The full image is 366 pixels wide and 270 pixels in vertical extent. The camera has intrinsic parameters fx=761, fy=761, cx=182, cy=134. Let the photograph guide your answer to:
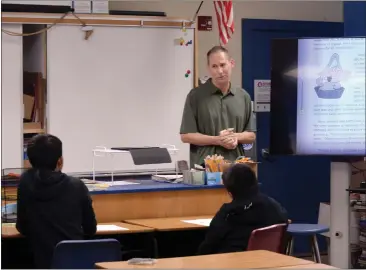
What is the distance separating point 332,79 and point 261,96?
314cm

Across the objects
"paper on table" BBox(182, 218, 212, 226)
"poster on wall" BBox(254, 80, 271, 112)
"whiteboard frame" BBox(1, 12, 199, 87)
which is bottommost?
"paper on table" BBox(182, 218, 212, 226)

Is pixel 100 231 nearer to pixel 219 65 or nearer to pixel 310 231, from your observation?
pixel 219 65

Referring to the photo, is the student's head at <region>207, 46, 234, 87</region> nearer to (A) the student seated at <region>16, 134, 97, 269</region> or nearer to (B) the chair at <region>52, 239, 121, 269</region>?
(A) the student seated at <region>16, 134, 97, 269</region>

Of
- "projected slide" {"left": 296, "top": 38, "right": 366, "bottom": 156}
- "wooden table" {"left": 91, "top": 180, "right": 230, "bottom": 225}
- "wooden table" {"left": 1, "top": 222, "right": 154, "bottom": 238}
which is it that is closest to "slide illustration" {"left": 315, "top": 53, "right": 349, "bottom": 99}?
"projected slide" {"left": 296, "top": 38, "right": 366, "bottom": 156}

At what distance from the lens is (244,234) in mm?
3865

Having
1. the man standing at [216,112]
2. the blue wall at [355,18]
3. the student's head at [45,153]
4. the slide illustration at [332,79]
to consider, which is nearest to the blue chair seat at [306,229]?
the man standing at [216,112]

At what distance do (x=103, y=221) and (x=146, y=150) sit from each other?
58cm

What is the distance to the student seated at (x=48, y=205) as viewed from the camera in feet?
12.9

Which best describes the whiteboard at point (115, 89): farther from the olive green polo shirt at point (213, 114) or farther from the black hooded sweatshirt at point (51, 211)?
the black hooded sweatshirt at point (51, 211)

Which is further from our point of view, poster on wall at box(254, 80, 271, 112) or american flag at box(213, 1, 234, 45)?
poster on wall at box(254, 80, 271, 112)

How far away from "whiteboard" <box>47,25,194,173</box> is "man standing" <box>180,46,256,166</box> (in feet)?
3.47

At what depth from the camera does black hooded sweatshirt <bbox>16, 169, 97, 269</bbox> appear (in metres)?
3.92

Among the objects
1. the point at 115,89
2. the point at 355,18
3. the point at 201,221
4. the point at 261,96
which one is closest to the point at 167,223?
the point at 201,221

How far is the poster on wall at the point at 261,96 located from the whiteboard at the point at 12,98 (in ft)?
7.86
